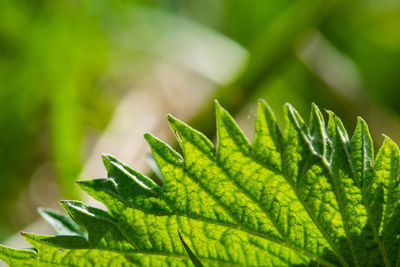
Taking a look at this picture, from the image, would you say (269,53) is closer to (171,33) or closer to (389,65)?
(171,33)

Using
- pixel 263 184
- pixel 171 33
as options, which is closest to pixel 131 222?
pixel 263 184

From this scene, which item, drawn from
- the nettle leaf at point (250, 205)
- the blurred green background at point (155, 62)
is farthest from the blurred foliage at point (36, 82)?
the nettle leaf at point (250, 205)

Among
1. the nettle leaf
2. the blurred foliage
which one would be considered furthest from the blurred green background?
the nettle leaf

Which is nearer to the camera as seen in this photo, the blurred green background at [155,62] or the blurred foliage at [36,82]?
the blurred green background at [155,62]

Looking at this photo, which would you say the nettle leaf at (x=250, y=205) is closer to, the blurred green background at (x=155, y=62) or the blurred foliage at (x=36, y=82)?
the blurred green background at (x=155, y=62)

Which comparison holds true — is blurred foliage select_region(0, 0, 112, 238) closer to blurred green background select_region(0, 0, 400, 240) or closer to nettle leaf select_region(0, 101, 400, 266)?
blurred green background select_region(0, 0, 400, 240)

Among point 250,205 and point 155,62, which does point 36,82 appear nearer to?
point 155,62
